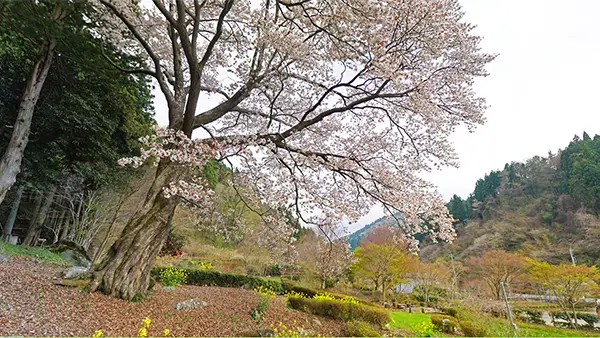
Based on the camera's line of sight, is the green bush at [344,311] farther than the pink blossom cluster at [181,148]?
Yes

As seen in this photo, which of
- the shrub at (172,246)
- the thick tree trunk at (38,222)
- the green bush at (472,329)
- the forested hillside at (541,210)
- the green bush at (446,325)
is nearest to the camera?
the green bush at (472,329)

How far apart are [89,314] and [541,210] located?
40.6 meters

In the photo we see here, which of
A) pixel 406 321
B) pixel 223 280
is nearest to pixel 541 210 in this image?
pixel 406 321

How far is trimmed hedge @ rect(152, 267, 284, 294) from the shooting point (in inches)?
418

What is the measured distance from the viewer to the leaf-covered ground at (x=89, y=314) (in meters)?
3.29

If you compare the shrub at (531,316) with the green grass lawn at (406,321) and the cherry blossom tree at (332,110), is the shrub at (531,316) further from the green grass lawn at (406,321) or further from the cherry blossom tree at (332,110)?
the cherry blossom tree at (332,110)

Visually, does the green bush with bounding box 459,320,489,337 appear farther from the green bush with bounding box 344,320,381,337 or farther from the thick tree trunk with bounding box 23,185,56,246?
the thick tree trunk with bounding box 23,185,56,246

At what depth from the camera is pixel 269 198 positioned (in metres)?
5.92

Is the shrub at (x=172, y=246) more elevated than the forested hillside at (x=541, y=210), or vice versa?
the forested hillside at (x=541, y=210)

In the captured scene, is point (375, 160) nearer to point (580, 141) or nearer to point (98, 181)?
point (98, 181)

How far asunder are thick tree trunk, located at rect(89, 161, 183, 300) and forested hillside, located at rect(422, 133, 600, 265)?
1117 inches

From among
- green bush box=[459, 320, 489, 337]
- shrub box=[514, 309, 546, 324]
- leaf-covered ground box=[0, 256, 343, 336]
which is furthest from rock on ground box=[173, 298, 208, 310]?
shrub box=[514, 309, 546, 324]

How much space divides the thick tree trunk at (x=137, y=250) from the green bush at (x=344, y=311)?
416 centimetres

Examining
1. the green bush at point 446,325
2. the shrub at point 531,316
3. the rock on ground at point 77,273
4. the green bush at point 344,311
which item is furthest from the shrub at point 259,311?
→ the shrub at point 531,316
